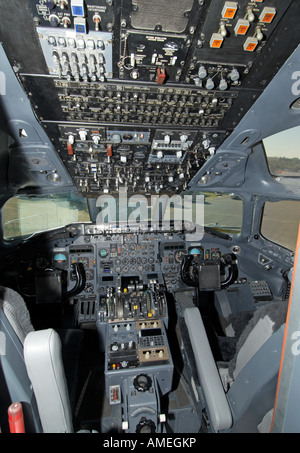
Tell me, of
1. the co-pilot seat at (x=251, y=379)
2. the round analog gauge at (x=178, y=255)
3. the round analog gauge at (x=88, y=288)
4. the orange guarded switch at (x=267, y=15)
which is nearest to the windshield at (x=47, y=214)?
the round analog gauge at (x=88, y=288)

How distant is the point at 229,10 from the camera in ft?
4.08

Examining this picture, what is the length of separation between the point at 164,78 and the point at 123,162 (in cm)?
120

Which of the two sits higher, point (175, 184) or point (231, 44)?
point (231, 44)

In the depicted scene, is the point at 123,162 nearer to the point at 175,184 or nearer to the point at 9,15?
the point at 175,184

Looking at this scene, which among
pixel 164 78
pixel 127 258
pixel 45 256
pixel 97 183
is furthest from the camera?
pixel 127 258

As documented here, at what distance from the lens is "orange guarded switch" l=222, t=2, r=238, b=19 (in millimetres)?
1214

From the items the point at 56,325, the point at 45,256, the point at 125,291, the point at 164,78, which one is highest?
the point at 164,78

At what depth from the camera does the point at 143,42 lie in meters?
1.40

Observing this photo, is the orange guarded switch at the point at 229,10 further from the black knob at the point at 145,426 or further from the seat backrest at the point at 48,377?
the black knob at the point at 145,426

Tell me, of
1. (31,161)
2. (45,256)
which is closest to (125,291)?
(45,256)

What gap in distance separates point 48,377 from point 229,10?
6.60 feet

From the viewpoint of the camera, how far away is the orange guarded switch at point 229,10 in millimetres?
1214

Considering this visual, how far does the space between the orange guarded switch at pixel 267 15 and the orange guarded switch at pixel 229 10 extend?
0.15m

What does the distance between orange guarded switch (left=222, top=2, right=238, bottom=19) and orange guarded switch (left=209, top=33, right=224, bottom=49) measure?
3.8 inches
